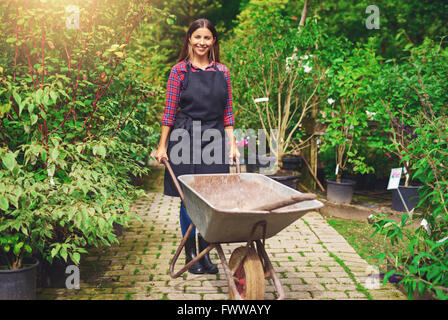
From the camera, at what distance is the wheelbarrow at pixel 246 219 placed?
7.93ft

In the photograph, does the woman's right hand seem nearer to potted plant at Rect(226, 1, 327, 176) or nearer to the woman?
the woman

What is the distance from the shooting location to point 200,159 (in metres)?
3.54

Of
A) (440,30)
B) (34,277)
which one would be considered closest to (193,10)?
(440,30)

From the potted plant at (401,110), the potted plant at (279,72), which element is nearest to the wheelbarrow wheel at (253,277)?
the potted plant at (401,110)

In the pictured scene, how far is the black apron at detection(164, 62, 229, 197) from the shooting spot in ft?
11.5

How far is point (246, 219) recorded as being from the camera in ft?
8.03

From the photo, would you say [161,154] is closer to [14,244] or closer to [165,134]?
[165,134]

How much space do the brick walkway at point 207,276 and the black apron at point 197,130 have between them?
0.61 metres

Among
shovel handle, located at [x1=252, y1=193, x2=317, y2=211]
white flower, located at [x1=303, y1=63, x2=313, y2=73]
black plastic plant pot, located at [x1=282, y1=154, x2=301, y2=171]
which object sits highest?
white flower, located at [x1=303, y1=63, x2=313, y2=73]

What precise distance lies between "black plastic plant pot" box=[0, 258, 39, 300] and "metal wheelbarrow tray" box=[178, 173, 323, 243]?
3.76 ft

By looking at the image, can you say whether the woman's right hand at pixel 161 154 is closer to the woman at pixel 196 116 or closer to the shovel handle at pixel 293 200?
the woman at pixel 196 116

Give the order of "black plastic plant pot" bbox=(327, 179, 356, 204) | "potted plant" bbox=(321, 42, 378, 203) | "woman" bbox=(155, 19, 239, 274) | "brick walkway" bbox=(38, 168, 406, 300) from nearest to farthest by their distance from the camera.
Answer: "brick walkway" bbox=(38, 168, 406, 300)
"woman" bbox=(155, 19, 239, 274)
"potted plant" bbox=(321, 42, 378, 203)
"black plastic plant pot" bbox=(327, 179, 356, 204)

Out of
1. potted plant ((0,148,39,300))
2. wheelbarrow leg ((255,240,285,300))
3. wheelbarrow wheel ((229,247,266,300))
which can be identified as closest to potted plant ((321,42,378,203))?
wheelbarrow leg ((255,240,285,300))

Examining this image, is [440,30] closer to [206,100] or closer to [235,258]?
[206,100]
